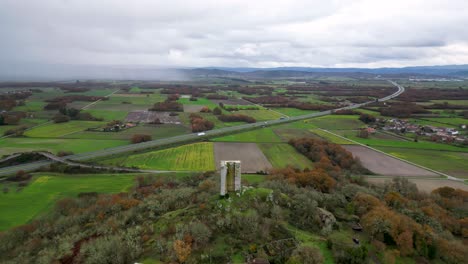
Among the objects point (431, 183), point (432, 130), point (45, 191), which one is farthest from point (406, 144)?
point (45, 191)

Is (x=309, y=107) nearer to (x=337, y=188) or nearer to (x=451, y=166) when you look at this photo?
(x=451, y=166)

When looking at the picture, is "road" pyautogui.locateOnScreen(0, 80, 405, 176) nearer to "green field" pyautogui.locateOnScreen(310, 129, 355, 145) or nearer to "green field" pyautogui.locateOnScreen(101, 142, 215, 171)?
"green field" pyautogui.locateOnScreen(101, 142, 215, 171)

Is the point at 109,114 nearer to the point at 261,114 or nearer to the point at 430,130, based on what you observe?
the point at 261,114

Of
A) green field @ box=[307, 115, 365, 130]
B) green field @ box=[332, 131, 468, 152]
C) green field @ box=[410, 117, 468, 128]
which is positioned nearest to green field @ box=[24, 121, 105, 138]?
green field @ box=[307, 115, 365, 130]

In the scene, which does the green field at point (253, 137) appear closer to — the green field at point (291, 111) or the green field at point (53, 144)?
the green field at point (53, 144)

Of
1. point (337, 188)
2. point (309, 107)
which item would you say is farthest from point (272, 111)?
point (337, 188)

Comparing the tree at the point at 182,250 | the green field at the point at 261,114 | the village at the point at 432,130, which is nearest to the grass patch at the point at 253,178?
the tree at the point at 182,250
